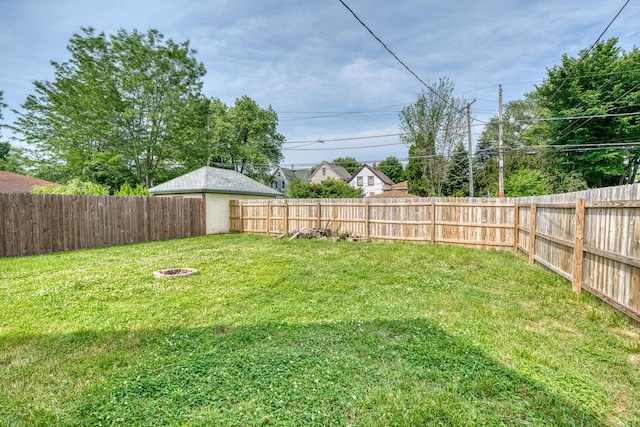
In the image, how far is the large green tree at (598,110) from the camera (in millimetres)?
17453

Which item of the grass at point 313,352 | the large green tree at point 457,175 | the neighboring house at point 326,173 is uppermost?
the neighboring house at point 326,173

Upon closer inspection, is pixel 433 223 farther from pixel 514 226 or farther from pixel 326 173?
pixel 326 173

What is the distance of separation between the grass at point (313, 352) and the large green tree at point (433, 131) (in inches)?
672

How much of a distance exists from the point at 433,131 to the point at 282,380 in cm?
2135

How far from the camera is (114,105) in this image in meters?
17.8

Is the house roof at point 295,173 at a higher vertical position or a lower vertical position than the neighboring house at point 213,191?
higher

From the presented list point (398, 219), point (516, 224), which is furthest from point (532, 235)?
point (398, 219)

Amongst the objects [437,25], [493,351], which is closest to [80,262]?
[493,351]

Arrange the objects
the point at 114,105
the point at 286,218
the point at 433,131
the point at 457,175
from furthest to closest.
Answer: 1. the point at 457,175
2. the point at 433,131
3. the point at 114,105
4. the point at 286,218

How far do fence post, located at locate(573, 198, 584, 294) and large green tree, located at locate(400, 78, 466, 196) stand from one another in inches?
628

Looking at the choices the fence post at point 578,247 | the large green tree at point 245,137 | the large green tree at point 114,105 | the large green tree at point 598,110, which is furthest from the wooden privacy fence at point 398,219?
the large green tree at point 245,137

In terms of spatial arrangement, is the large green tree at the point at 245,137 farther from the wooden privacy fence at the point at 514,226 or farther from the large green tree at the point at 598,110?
the large green tree at the point at 598,110

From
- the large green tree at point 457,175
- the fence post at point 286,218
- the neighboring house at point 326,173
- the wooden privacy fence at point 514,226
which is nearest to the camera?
the wooden privacy fence at point 514,226

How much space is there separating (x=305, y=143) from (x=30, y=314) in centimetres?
2446
